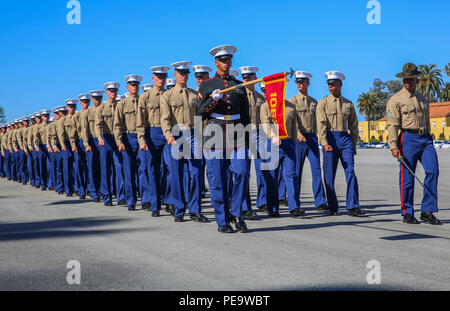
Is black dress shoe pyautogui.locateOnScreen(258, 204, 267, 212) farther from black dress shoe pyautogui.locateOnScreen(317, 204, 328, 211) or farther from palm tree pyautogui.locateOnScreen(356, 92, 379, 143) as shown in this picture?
palm tree pyautogui.locateOnScreen(356, 92, 379, 143)

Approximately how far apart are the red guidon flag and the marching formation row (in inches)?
22.0

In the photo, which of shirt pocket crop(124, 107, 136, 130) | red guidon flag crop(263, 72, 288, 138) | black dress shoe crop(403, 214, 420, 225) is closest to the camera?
→ red guidon flag crop(263, 72, 288, 138)

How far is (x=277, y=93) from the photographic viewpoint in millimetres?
7207

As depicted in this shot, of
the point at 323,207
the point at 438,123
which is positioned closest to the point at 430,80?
the point at 438,123

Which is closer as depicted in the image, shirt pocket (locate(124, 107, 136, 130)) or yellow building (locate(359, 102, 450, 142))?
shirt pocket (locate(124, 107, 136, 130))

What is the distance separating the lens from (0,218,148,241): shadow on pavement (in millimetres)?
7523

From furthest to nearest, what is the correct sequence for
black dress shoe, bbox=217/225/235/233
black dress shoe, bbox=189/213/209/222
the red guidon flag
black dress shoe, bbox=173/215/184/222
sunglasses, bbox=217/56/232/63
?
black dress shoe, bbox=173/215/184/222, black dress shoe, bbox=189/213/209/222, sunglasses, bbox=217/56/232/63, black dress shoe, bbox=217/225/235/233, the red guidon flag

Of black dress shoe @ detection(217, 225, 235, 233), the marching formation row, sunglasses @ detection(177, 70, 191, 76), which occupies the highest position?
sunglasses @ detection(177, 70, 191, 76)

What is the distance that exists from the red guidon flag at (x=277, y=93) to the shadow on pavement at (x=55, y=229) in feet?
8.13

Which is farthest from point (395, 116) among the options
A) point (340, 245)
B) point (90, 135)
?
point (90, 135)

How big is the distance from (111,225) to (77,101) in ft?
23.9

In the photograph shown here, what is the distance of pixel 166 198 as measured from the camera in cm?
1074

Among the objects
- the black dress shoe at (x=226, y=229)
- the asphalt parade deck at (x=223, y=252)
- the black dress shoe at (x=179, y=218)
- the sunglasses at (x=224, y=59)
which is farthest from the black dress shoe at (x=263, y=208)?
the sunglasses at (x=224, y=59)

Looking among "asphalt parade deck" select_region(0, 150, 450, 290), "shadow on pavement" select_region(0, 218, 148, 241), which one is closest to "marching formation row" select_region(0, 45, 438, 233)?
"asphalt parade deck" select_region(0, 150, 450, 290)
